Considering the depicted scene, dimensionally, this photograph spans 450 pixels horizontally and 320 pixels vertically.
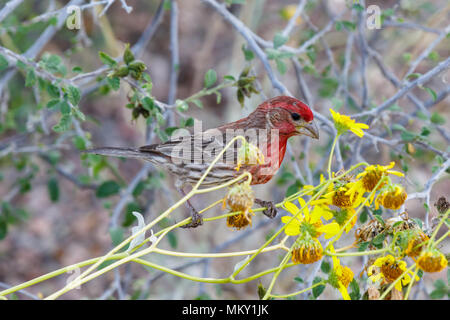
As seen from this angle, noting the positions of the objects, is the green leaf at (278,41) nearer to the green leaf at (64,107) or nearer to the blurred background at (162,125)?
the blurred background at (162,125)

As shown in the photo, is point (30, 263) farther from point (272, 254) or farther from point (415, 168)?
point (415, 168)

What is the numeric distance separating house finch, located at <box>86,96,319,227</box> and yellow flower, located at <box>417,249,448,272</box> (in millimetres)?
966

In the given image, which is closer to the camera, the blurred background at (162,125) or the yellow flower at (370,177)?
the yellow flower at (370,177)

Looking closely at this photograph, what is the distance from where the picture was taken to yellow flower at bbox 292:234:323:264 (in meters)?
2.04

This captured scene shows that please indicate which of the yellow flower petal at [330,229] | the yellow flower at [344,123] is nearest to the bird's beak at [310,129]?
the yellow flower at [344,123]

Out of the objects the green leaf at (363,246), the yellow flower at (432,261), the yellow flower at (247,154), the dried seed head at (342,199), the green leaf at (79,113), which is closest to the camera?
the yellow flower at (432,261)

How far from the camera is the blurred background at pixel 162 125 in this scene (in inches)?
182

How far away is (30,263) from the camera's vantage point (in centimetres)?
664

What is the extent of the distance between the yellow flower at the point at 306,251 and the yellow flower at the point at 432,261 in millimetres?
378

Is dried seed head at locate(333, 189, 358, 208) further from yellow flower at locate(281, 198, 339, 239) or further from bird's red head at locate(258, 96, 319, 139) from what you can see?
bird's red head at locate(258, 96, 319, 139)

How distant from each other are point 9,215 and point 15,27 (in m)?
1.85

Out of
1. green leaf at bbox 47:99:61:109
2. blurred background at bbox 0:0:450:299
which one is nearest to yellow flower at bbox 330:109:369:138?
blurred background at bbox 0:0:450:299

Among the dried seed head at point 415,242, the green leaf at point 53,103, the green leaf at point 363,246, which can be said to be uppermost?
the green leaf at point 53,103
